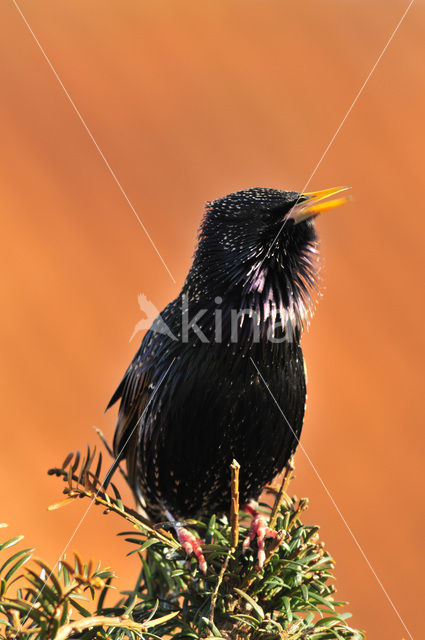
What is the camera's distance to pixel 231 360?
108 cm

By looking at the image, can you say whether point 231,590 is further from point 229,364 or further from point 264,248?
point 264,248

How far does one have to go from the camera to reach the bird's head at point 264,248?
44.3 inches

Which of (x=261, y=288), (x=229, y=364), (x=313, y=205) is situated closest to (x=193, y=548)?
(x=229, y=364)

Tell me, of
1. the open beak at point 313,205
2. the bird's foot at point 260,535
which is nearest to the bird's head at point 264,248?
the open beak at point 313,205

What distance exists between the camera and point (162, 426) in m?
1.17

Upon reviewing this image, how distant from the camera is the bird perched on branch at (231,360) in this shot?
1099mm

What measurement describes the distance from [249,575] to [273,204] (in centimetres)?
68

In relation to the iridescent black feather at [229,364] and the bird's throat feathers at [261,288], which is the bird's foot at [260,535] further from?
the bird's throat feathers at [261,288]

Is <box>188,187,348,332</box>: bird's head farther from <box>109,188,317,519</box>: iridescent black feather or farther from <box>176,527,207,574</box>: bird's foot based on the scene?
<box>176,527,207,574</box>: bird's foot

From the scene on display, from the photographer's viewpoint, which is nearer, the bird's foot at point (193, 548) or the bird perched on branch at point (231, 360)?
the bird's foot at point (193, 548)

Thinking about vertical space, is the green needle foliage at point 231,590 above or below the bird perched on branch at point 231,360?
below

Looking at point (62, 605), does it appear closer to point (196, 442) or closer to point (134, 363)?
point (196, 442)

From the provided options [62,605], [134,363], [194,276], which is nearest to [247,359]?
[194,276]

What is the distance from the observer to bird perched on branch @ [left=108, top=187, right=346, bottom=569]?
1099mm
